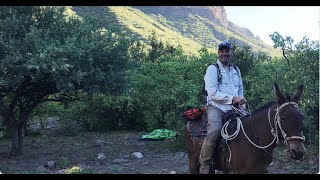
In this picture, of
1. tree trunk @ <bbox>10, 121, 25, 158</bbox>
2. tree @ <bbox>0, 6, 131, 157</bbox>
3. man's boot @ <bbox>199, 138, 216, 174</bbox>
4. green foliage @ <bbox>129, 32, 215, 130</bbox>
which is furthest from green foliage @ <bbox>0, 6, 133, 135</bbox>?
man's boot @ <bbox>199, 138, 216, 174</bbox>

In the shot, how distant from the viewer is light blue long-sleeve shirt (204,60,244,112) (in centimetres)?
598

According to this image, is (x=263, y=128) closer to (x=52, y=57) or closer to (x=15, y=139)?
(x=52, y=57)

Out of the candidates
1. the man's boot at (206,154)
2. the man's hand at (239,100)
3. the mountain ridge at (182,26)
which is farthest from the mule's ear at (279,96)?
the mountain ridge at (182,26)

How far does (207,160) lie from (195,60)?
13.1m

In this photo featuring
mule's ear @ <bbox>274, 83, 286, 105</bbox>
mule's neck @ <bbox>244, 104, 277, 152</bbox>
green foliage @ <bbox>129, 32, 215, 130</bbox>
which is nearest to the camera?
mule's ear @ <bbox>274, 83, 286, 105</bbox>

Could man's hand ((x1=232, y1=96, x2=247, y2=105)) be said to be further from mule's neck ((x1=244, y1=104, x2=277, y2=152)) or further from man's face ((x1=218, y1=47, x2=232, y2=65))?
man's face ((x1=218, y1=47, x2=232, y2=65))

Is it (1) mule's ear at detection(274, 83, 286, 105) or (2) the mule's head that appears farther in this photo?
(1) mule's ear at detection(274, 83, 286, 105)

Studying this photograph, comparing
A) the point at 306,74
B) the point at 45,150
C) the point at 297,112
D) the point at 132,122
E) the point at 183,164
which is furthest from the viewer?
the point at 132,122

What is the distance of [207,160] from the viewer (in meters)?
6.04

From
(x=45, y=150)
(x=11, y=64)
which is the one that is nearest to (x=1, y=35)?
(x=11, y=64)

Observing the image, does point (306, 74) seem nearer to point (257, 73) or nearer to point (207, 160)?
point (207, 160)

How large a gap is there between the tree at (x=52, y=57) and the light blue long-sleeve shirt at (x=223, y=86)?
730cm

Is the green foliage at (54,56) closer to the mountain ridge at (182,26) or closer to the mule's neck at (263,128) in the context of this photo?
the mule's neck at (263,128)

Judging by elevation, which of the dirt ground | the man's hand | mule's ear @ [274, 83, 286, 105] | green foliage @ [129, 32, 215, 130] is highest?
mule's ear @ [274, 83, 286, 105]
